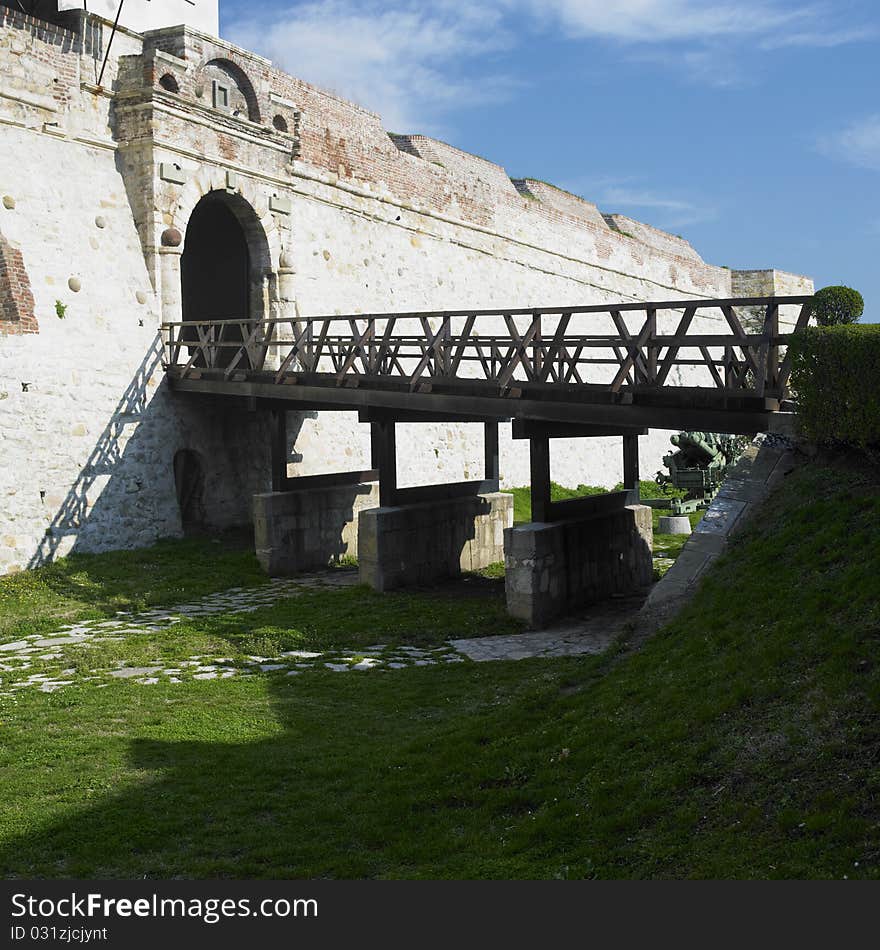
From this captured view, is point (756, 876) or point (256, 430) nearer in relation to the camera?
point (756, 876)

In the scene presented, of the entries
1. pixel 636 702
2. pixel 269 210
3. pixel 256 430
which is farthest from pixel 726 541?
pixel 269 210

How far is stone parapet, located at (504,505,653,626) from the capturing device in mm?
11633

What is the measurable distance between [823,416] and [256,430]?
36.0 feet

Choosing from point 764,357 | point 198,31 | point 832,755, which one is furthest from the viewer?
point 198,31

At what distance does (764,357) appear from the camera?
934 cm

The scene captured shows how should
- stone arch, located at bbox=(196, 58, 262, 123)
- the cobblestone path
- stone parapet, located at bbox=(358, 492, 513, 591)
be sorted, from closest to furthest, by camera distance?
the cobblestone path → stone parapet, located at bbox=(358, 492, 513, 591) → stone arch, located at bbox=(196, 58, 262, 123)

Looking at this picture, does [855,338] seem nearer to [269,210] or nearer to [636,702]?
[636,702]

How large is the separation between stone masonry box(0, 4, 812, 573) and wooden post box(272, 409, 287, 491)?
17.2 inches

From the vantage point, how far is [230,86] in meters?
17.8

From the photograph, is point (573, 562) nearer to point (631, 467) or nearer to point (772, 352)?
point (631, 467)

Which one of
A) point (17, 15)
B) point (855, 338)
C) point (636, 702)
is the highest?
point (17, 15)

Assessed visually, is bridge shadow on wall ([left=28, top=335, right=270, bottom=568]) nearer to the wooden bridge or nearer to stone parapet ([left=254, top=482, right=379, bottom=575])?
the wooden bridge

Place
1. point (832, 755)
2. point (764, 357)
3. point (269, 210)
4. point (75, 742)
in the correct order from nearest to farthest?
point (832, 755) → point (75, 742) → point (764, 357) → point (269, 210)

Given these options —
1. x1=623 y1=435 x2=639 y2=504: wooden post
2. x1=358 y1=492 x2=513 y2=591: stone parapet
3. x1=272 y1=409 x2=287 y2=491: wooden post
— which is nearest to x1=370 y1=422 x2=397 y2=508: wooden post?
x1=358 y1=492 x2=513 y2=591: stone parapet
